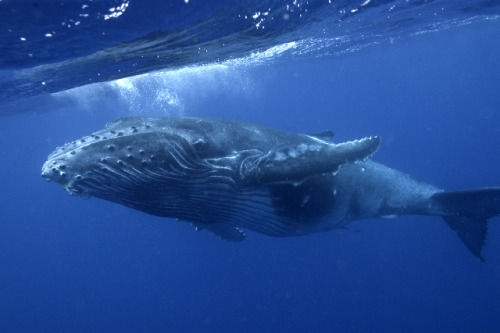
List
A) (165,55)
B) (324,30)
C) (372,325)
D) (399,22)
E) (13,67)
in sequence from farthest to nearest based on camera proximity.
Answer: (372,325) → (399,22) → (324,30) → (165,55) → (13,67)

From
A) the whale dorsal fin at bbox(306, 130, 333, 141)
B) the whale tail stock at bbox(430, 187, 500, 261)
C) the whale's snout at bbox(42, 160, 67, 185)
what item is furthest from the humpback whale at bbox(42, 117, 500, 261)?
the whale dorsal fin at bbox(306, 130, 333, 141)

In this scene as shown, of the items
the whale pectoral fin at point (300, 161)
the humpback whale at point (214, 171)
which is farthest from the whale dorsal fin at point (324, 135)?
the whale pectoral fin at point (300, 161)

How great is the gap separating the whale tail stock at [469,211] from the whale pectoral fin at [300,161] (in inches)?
190

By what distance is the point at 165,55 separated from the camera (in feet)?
58.7

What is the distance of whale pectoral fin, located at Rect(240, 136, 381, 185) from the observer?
504cm

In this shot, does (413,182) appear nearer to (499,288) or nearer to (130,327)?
(499,288)

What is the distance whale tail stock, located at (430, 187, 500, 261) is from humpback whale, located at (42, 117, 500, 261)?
0.37m

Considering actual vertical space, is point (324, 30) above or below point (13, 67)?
below

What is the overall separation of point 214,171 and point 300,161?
1414 millimetres

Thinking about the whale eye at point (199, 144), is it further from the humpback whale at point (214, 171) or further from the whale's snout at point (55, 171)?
the whale's snout at point (55, 171)

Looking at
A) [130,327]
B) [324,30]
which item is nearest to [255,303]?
[130,327]

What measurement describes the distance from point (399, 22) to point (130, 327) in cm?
5209

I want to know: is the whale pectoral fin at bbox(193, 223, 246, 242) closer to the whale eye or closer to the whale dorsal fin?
the whale eye

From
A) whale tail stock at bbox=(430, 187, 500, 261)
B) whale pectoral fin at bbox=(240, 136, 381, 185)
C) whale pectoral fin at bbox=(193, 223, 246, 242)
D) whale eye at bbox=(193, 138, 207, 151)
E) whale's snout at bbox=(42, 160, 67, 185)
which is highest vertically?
whale's snout at bbox=(42, 160, 67, 185)
